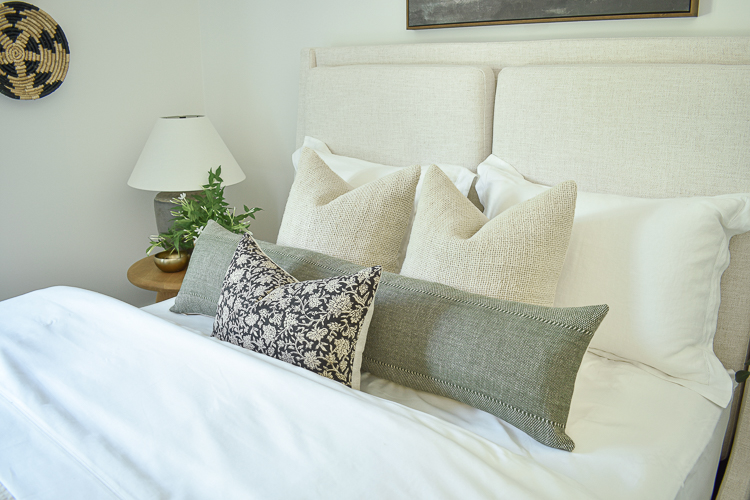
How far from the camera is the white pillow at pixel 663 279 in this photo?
1.23 metres

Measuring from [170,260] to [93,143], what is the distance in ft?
2.57

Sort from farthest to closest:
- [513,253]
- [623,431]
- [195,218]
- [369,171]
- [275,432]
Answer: [195,218] < [369,171] < [513,253] < [623,431] < [275,432]

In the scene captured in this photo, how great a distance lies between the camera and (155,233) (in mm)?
2750

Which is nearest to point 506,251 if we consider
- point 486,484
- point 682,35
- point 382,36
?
point 486,484

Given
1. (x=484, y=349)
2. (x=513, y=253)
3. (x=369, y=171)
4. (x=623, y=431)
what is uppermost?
(x=369, y=171)

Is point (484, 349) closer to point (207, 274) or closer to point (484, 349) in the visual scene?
point (484, 349)

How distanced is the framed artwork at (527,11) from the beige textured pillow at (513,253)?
0.61 m

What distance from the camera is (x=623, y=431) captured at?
104cm

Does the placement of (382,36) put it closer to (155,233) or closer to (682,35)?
(682,35)

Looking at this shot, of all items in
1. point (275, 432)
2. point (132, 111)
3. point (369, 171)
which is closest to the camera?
point (275, 432)

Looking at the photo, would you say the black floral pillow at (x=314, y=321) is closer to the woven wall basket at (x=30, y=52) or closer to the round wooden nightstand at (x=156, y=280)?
the round wooden nightstand at (x=156, y=280)

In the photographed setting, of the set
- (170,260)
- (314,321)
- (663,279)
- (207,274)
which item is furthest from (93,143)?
(663,279)

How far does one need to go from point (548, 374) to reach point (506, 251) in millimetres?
324

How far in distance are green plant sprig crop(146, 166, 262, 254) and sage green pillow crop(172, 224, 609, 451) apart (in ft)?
2.90
